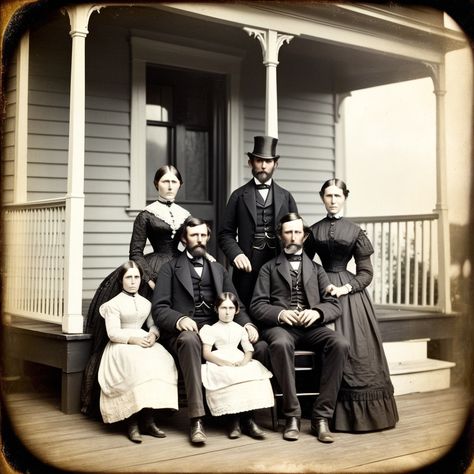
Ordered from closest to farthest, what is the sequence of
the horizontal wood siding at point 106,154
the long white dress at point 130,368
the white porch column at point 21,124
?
the long white dress at point 130,368 < the white porch column at point 21,124 < the horizontal wood siding at point 106,154

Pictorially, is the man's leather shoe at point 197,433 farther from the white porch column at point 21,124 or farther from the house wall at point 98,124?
the house wall at point 98,124

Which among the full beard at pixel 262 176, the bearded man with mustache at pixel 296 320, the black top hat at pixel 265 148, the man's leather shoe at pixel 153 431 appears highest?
the black top hat at pixel 265 148

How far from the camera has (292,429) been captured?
4.99 meters

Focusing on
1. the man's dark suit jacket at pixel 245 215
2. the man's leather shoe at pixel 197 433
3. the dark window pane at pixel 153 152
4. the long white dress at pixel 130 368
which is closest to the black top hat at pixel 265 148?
the man's dark suit jacket at pixel 245 215

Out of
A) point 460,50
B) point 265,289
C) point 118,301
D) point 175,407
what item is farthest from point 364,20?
point 175,407

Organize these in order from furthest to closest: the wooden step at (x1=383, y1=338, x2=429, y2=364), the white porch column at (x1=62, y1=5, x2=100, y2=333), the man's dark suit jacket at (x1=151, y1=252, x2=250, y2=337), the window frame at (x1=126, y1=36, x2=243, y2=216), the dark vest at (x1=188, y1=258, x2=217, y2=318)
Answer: the window frame at (x1=126, y1=36, x2=243, y2=216) < the wooden step at (x1=383, y1=338, x2=429, y2=364) < the white porch column at (x1=62, y1=5, x2=100, y2=333) < the dark vest at (x1=188, y1=258, x2=217, y2=318) < the man's dark suit jacket at (x1=151, y1=252, x2=250, y2=337)

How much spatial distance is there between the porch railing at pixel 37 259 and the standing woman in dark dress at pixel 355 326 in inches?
88.8

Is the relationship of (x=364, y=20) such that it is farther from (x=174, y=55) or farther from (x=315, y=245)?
(x=315, y=245)

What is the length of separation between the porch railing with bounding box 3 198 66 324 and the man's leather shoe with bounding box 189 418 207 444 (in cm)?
172

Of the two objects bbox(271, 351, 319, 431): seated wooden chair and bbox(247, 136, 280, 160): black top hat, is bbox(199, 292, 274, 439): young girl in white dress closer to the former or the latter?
bbox(271, 351, 319, 431): seated wooden chair

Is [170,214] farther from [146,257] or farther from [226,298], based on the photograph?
[226,298]

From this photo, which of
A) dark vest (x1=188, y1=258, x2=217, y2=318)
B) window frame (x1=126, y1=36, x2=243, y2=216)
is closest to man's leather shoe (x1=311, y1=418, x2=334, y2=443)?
dark vest (x1=188, y1=258, x2=217, y2=318)

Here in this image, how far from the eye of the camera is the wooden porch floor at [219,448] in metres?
4.34

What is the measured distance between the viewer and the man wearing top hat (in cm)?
595
